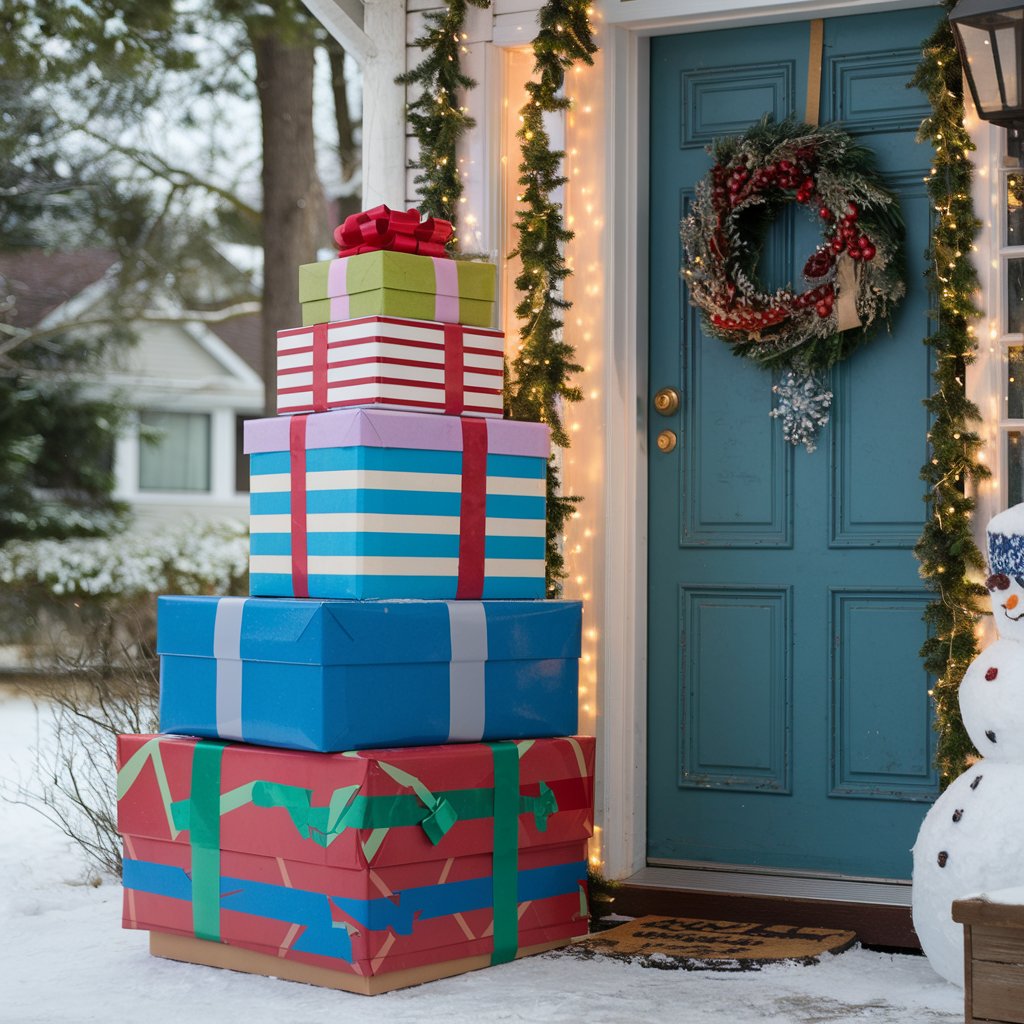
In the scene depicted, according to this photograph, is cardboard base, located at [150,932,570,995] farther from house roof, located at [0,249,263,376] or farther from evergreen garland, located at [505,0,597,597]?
house roof, located at [0,249,263,376]

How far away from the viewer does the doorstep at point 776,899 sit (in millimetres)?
3705

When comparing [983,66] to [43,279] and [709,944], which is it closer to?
[709,944]

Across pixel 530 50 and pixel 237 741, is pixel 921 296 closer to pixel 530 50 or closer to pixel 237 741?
pixel 530 50

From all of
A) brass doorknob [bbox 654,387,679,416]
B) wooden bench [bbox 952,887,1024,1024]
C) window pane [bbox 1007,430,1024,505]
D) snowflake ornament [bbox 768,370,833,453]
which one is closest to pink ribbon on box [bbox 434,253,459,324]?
brass doorknob [bbox 654,387,679,416]

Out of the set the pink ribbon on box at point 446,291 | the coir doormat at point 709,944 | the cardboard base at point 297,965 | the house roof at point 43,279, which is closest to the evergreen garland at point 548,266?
the pink ribbon on box at point 446,291

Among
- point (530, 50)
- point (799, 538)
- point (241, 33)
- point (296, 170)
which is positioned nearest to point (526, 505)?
point (799, 538)

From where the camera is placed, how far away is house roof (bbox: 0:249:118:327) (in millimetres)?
13445

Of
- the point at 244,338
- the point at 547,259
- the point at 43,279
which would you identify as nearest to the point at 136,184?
the point at 43,279

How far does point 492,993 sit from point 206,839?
74 cm

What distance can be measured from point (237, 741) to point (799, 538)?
1.56m

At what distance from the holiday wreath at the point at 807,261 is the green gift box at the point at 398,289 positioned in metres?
0.68

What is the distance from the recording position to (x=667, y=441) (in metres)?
4.21

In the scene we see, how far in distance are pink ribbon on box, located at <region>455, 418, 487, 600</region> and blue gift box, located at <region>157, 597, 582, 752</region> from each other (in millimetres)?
74

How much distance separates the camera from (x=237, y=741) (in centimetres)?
351
